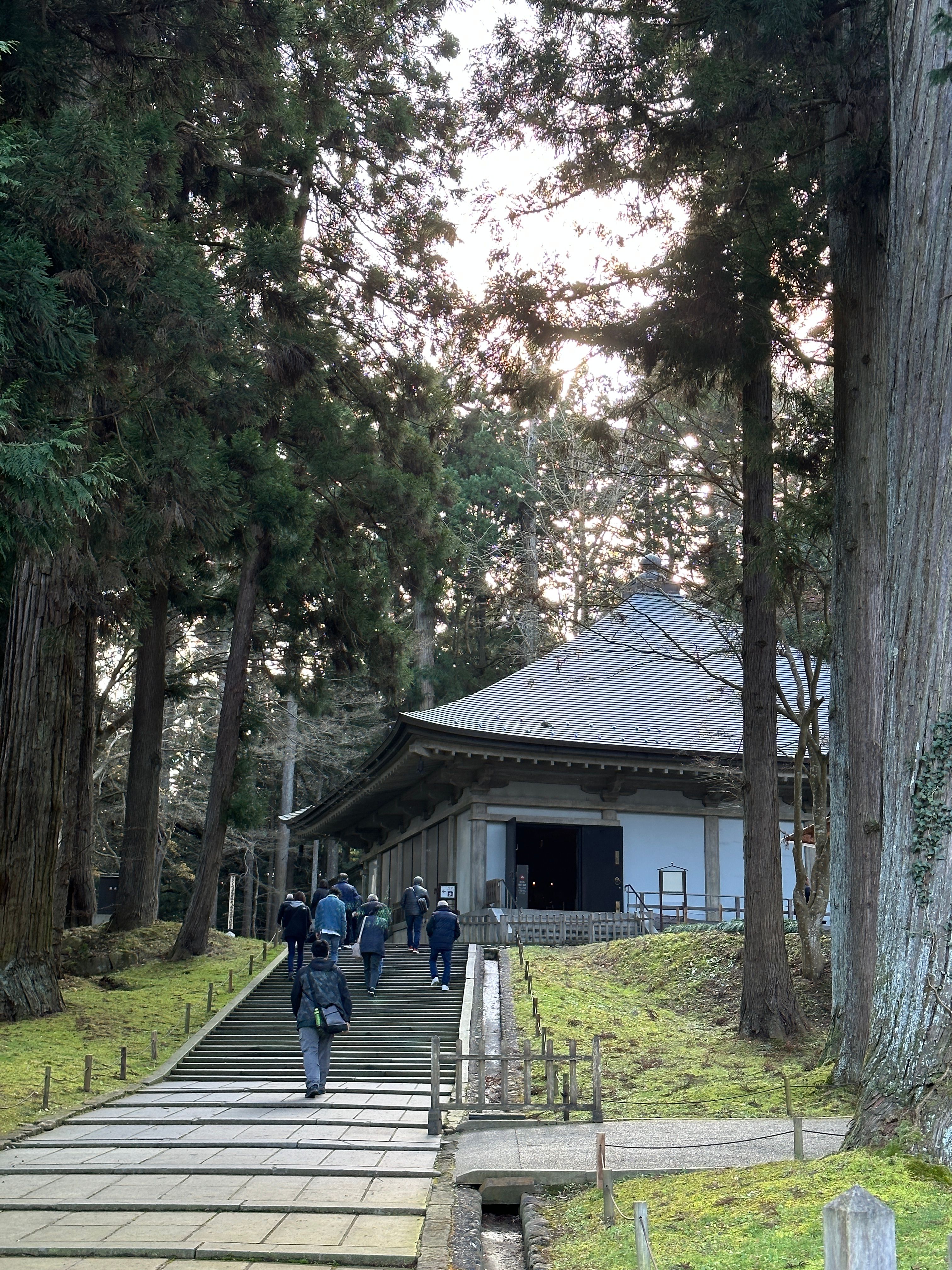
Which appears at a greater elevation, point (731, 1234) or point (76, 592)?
point (76, 592)

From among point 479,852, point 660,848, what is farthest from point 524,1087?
point 660,848

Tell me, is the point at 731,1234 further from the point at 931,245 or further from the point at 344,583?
the point at 344,583

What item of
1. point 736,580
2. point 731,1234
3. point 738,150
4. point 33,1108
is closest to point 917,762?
point 731,1234

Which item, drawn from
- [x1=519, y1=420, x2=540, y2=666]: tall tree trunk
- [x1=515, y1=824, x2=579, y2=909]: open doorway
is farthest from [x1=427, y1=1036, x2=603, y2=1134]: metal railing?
[x1=519, y1=420, x2=540, y2=666]: tall tree trunk

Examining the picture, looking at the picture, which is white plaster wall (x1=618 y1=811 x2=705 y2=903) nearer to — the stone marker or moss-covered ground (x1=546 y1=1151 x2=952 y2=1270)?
the stone marker

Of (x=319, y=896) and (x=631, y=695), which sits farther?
(x=631, y=695)

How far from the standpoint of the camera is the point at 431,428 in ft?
76.7

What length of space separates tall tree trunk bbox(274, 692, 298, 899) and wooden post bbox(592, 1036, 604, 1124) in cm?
2950

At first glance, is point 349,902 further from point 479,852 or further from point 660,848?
point 660,848

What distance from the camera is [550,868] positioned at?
34.2 metres

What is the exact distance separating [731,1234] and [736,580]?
41.4 ft

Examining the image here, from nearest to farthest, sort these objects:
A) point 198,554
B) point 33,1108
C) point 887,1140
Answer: point 887,1140 < point 33,1108 < point 198,554

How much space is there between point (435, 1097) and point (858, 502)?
7027mm

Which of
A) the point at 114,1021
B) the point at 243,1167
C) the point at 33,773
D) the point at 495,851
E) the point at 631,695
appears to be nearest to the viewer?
the point at 243,1167
